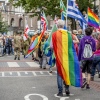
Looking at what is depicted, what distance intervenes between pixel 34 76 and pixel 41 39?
4.06 meters

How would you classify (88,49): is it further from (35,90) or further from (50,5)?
(50,5)

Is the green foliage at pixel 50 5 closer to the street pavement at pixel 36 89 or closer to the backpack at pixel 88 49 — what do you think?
the street pavement at pixel 36 89

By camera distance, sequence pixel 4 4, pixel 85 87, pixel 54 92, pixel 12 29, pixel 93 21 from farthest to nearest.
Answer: pixel 4 4, pixel 12 29, pixel 93 21, pixel 85 87, pixel 54 92

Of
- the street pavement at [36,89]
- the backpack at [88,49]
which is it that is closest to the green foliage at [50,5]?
the street pavement at [36,89]

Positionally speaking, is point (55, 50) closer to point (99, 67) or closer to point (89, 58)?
point (89, 58)

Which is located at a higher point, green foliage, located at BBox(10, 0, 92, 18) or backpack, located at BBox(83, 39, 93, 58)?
green foliage, located at BBox(10, 0, 92, 18)

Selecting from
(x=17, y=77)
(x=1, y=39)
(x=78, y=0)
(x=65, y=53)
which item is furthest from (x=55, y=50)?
(x=78, y=0)

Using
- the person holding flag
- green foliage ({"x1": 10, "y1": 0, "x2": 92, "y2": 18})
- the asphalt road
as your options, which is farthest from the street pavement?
green foliage ({"x1": 10, "y1": 0, "x2": 92, "y2": 18})

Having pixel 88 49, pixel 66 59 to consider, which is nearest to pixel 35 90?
pixel 66 59

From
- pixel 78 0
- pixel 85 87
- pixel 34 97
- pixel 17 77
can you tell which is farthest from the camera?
pixel 78 0

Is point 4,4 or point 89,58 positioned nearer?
point 89,58

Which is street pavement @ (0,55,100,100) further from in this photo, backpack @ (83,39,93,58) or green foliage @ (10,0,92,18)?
green foliage @ (10,0,92,18)

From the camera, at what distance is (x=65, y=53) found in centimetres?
1062

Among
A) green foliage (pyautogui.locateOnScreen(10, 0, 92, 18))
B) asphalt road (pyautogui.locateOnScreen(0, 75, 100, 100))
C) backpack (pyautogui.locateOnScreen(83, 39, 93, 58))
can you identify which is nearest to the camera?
asphalt road (pyautogui.locateOnScreen(0, 75, 100, 100))
